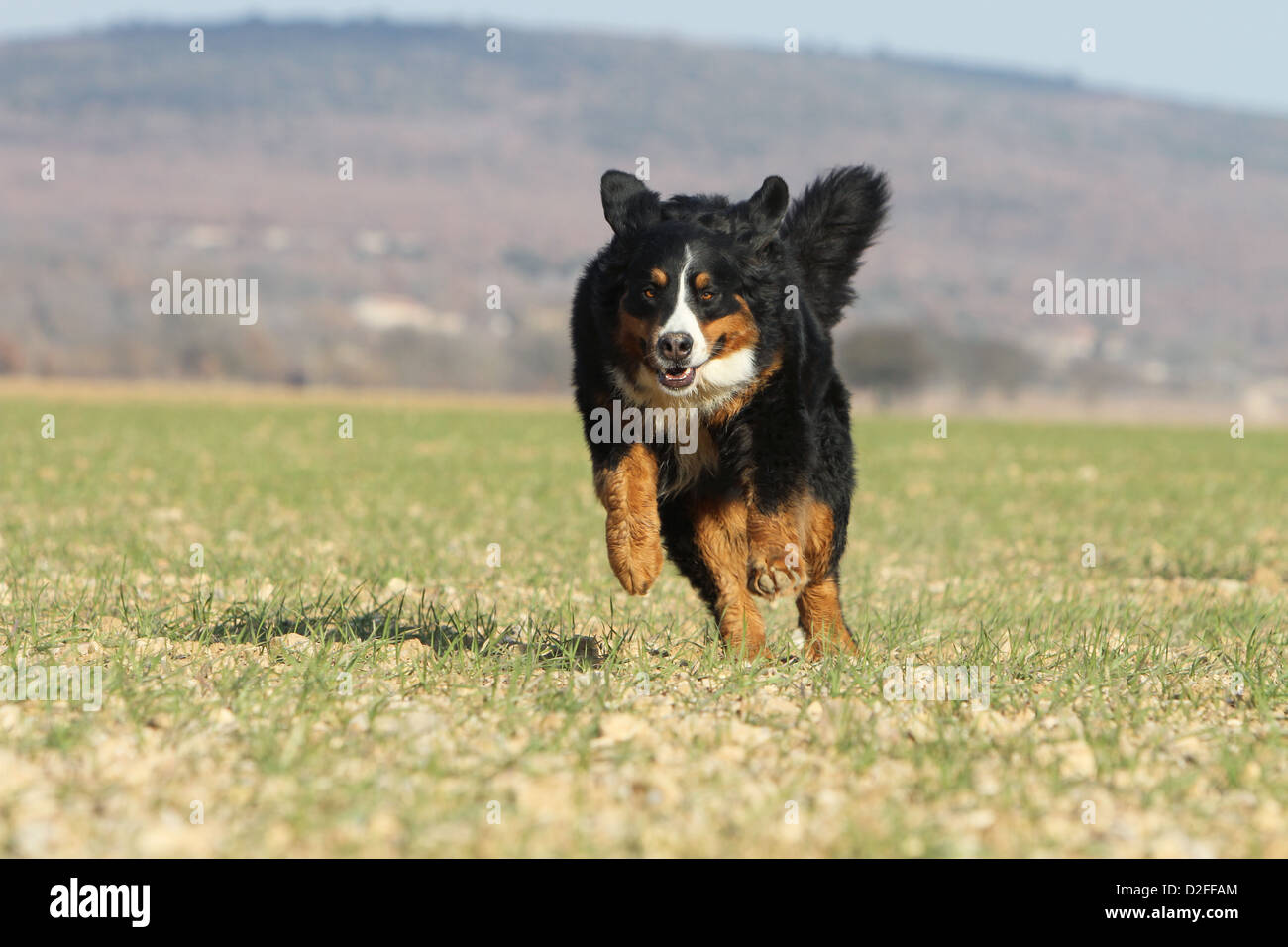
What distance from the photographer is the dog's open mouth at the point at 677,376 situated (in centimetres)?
570

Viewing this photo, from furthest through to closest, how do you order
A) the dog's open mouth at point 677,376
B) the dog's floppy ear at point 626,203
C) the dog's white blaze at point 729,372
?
the dog's floppy ear at point 626,203 → the dog's white blaze at point 729,372 → the dog's open mouth at point 677,376

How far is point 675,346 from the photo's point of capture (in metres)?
5.58

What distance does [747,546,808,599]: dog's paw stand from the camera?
586cm

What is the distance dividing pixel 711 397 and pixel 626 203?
98 centimetres

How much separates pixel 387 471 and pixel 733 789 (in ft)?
53.8

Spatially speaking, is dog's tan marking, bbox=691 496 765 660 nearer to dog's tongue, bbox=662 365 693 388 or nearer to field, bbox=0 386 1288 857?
field, bbox=0 386 1288 857

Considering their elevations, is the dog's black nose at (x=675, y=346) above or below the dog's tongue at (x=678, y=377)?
above

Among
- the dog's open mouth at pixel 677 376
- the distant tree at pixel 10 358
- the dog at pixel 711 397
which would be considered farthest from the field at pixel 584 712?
the distant tree at pixel 10 358

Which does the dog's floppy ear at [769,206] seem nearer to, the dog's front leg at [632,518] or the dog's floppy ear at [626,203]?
the dog's floppy ear at [626,203]

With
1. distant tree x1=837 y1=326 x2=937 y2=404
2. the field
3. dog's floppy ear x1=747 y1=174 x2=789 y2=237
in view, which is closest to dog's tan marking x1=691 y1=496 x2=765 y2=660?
the field

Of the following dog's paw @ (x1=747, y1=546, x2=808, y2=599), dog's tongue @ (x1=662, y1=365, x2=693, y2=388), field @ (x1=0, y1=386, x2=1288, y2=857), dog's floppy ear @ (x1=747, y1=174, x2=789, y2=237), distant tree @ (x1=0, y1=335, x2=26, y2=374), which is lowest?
field @ (x1=0, y1=386, x2=1288, y2=857)

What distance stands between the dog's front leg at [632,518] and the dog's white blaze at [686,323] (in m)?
0.52
